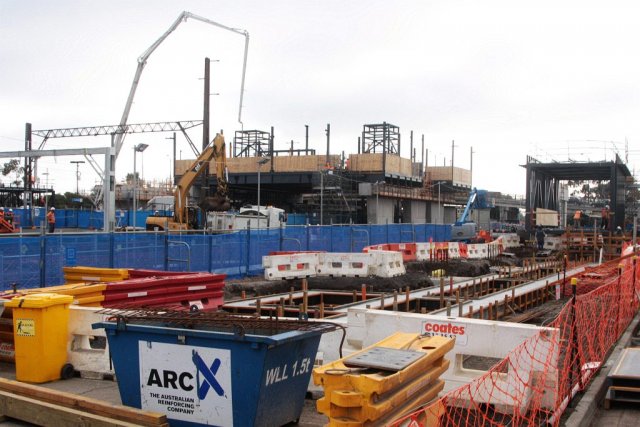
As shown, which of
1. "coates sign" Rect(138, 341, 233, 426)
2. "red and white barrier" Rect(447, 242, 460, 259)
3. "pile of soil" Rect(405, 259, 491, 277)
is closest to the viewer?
"coates sign" Rect(138, 341, 233, 426)

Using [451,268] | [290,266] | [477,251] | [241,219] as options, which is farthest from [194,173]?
[477,251]

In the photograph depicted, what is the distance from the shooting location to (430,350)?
232 inches

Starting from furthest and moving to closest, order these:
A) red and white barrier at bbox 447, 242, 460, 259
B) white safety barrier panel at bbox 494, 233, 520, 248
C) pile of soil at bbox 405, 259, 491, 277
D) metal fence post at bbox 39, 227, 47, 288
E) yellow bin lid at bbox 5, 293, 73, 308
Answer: white safety barrier panel at bbox 494, 233, 520, 248
red and white barrier at bbox 447, 242, 460, 259
pile of soil at bbox 405, 259, 491, 277
metal fence post at bbox 39, 227, 47, 288
yellow bin lid at bbox 5, 293, 73, 308

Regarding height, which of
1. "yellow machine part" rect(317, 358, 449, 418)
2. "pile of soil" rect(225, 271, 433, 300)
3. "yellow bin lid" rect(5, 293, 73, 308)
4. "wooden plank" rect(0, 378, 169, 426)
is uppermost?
"yellow bin lid" rect(5, 293, 73, 308)

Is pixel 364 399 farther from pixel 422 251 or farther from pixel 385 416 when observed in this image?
pixel 422 251

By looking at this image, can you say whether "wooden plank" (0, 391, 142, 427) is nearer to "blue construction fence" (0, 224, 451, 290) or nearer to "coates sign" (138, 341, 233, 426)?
"coates sign" (138, 341, 233, 426)

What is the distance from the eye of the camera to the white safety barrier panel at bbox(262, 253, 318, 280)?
71.7 feet

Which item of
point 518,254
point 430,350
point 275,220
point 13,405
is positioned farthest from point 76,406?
point 275,220

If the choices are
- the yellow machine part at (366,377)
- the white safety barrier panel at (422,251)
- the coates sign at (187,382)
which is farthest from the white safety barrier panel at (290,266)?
the yellow machine part at (366,377)

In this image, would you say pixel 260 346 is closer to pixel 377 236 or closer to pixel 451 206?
pixel 377 236

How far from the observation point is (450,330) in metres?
7.78

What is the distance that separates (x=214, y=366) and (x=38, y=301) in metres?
3.57

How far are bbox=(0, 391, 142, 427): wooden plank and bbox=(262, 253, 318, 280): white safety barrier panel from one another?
48.2 ft

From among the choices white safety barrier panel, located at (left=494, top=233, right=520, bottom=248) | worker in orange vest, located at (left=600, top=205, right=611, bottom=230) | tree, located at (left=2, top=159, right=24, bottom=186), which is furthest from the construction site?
tree, located at (left=2, top=159, right=24, bottom=186)
